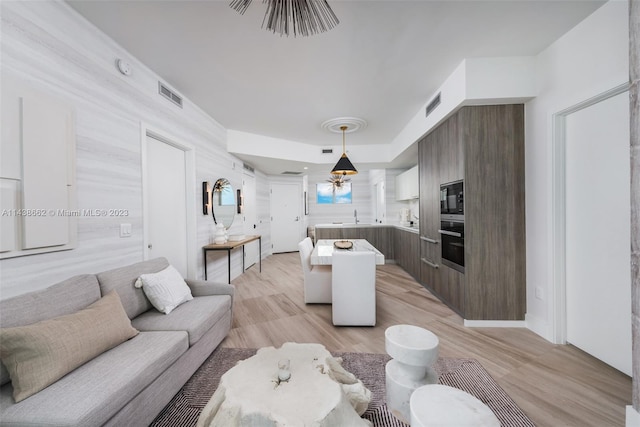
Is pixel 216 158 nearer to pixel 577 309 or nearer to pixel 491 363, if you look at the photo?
pixel 491 363

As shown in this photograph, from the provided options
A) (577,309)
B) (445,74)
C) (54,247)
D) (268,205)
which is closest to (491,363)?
(577,309)

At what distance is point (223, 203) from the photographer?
402cm

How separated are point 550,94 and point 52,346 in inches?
155

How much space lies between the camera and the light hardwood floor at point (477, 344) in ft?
4.98

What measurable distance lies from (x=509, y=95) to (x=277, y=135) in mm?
3392

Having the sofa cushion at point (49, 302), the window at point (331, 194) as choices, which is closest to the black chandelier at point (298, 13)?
the sofa cushion at point (49, 302)

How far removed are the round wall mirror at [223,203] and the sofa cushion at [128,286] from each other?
1.79 meters

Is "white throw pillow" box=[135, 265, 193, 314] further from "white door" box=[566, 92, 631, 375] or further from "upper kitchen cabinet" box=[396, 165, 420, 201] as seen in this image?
"upper kitchen cabinet" box=[396, 165, 420, 201]

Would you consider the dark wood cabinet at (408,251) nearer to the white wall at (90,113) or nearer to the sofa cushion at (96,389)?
the sofa cushion at (96,389)

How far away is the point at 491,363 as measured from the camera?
1.92 m

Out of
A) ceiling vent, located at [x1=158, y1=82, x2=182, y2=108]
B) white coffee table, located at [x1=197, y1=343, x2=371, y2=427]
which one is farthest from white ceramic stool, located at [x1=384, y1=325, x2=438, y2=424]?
ceiling vent, located at [x1=158, y1=82, x2=182, y2=108]

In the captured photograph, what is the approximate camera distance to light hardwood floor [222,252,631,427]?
152 cm

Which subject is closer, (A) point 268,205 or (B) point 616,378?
(B) point 616,378

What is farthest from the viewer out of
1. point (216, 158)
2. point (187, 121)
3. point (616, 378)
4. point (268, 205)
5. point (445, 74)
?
point (268, 205)
